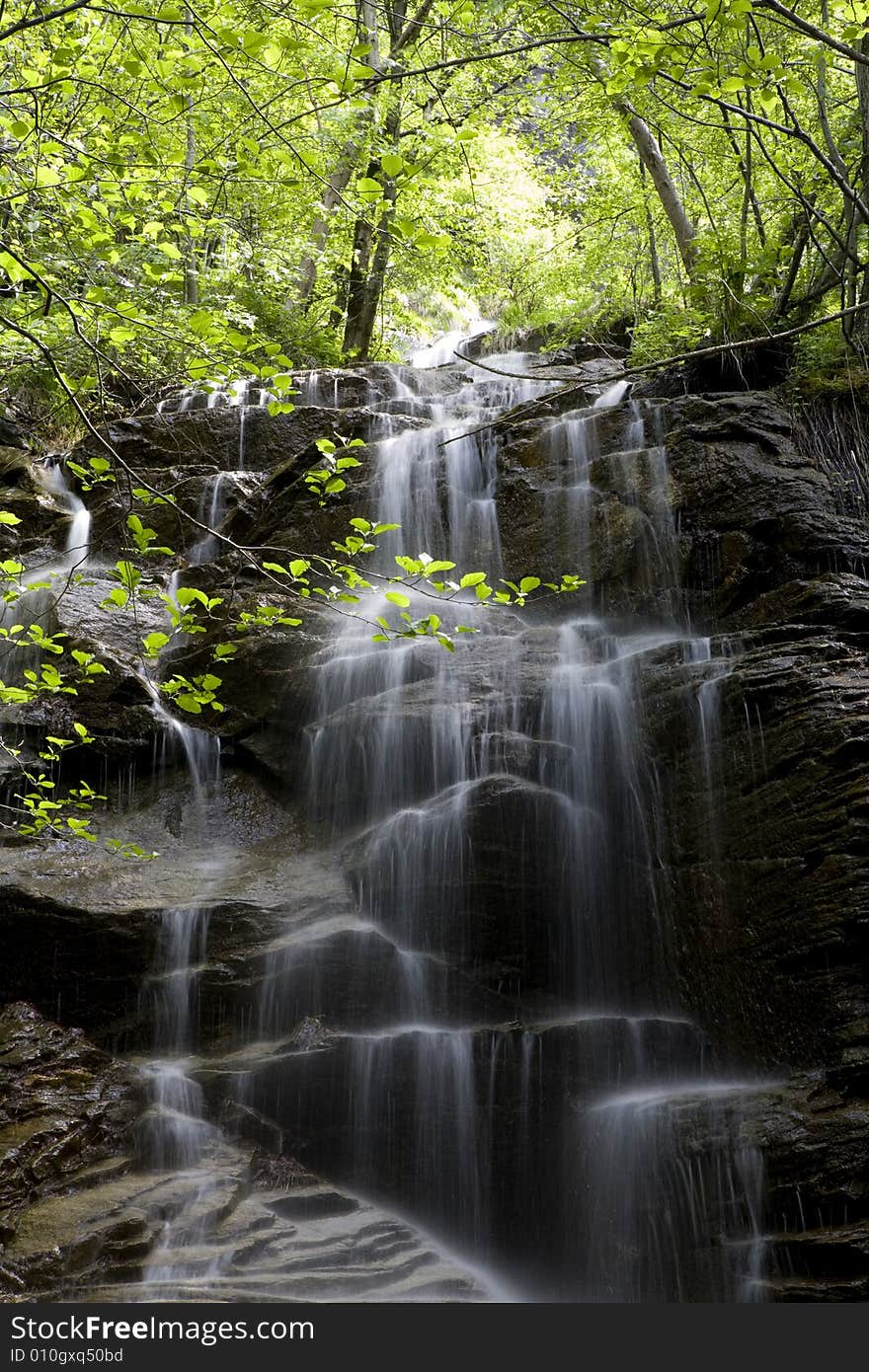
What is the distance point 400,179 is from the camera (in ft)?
12.7

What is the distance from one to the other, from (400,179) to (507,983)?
4792 millimetres

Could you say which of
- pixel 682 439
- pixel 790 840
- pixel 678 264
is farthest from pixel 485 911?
pixel 678 264

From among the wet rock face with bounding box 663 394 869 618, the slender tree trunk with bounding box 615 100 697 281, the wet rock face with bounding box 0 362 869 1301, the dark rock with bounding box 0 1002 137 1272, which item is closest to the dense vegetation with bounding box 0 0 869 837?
the slender tree trunk with bounding box 615 100 697 281

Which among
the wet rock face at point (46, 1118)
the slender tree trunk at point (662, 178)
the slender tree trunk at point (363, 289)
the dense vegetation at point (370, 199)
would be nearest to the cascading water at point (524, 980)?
the wet rock face at point (46, 1118)

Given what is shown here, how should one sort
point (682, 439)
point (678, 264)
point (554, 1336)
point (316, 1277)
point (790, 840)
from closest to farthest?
point (554, 1336) < point (316, 1277) < point (790, 840) < point (682, 439) < point (678, 264)

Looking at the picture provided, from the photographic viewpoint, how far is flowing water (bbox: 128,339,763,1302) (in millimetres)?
5035

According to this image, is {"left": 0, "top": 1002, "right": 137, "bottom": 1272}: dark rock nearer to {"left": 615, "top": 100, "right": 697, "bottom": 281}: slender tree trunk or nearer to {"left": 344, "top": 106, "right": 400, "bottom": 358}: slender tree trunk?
{"left": 615, "top": 100, "right": 697, "bottom": 281}: slender tree trunk

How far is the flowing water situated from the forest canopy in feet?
6.69

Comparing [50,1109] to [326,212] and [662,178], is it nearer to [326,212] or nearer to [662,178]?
[326,212]

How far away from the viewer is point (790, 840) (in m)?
5.50

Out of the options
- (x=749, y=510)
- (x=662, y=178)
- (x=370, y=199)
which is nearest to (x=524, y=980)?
(x=749, y=510)

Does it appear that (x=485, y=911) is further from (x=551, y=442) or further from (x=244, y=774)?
(x=551, y=442)

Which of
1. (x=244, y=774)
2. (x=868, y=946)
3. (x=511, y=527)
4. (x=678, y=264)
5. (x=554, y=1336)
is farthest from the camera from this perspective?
(x=678, y=264)

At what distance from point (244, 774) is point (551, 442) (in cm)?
488
